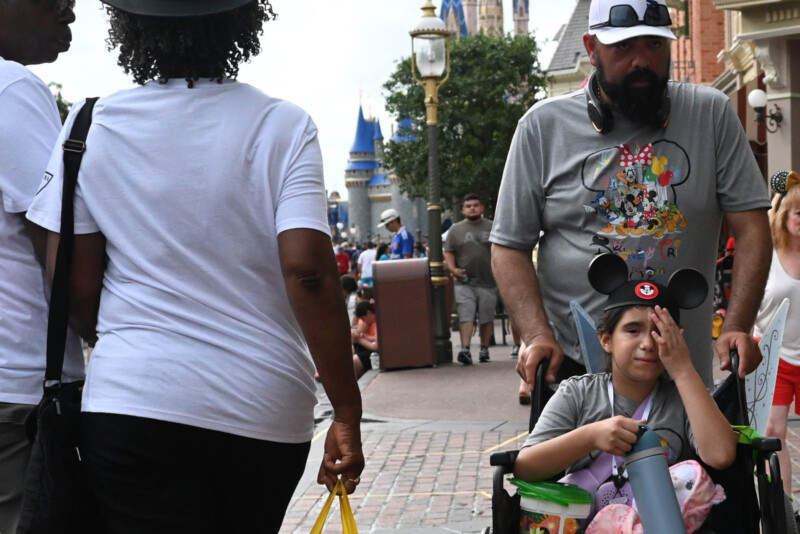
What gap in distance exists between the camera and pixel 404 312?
14859mm

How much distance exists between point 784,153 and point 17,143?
Answer: 20.3 m

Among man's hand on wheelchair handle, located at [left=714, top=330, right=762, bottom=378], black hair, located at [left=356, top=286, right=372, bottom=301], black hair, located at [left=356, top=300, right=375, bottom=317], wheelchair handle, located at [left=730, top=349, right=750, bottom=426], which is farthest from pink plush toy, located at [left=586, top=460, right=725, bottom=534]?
black hair, located at [left=356, top=286, right=372, bottom=301]

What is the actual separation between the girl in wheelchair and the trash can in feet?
36.3

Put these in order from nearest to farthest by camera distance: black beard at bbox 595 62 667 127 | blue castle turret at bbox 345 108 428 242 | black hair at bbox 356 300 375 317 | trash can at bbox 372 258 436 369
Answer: black beard at bbox 595 62 667 127
trash can at bbox 372 258 436 369
black hair at bbox 356 300 375 317
blue castle turret at bbox 345 108 428 242

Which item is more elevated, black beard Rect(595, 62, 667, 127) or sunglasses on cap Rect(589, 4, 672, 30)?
sunglasses on cap Rect(589, 4, 672, 30)

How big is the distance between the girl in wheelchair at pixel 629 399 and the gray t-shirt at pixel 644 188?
0.47m

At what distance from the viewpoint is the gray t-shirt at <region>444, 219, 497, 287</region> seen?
50.2ft

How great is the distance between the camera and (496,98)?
6494cm

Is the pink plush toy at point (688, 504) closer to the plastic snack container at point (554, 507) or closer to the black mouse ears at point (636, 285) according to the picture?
the plastic snack container at point (554, 507)

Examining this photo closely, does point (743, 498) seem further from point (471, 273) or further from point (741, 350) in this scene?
point (471, 273)

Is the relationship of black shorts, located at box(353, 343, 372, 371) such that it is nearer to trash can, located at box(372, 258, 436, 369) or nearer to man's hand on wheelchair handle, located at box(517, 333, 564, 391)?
trash can, located at box(372, 258, 436, 369)

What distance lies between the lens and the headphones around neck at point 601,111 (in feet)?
13.2

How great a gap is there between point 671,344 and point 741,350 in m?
0.46

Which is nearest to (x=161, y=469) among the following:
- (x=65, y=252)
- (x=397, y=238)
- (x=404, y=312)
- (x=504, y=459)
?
(x=65, y=252)
